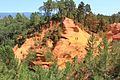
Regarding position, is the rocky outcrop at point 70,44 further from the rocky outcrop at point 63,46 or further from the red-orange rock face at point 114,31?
the red-orange rock face at point 114,31

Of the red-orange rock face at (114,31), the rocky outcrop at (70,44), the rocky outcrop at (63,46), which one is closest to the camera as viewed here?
the rocky outcrop at (63,46)

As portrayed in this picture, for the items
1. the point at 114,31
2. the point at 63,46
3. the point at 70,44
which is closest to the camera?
the point at 63,46

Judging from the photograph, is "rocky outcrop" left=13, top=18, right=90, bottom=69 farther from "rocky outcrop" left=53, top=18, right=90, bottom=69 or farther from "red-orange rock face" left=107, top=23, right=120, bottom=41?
"red-orange rock face" left=107, top=23, right=120, bottom=41

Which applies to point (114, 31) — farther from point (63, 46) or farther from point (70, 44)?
point (63, 46)

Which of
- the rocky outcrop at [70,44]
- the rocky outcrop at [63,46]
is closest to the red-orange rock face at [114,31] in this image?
the rocky outcrop at [63,46]

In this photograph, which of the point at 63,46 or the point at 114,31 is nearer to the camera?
the point at 63,46

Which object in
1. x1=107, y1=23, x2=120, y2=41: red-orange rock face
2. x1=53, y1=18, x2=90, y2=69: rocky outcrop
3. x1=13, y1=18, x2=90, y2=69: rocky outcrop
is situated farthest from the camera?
x1=107, y1=23, x2=120, y2=41: red-orange rock face

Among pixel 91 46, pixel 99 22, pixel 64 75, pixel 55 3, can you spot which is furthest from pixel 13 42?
pixel 64 75

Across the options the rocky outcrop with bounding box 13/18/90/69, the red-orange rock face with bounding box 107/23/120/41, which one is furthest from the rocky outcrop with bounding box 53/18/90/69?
the red-orange rock face with bounding box 107/23/120/41

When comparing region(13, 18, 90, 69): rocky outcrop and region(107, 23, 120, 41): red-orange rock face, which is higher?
region(107, 23, 120, 41): red-orange rock face

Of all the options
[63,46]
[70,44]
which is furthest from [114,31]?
[63,46]

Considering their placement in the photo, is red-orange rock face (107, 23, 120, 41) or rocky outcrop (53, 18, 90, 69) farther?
red-orange rock face (107, 23, 120, 41)

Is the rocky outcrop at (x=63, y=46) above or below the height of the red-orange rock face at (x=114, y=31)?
below

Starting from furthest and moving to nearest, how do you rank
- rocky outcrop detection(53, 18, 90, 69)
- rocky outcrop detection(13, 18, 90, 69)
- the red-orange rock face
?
the red-orange rock face < rocky outcrop detection(53, 18, 90, 69) < rocky outcrop detection(13, 18, 90, 69)
